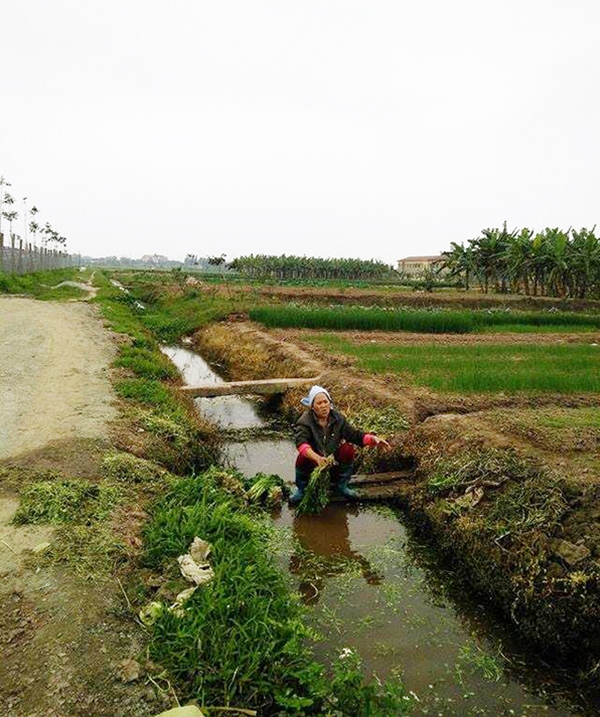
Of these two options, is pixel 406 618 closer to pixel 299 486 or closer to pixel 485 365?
Answer: pixel 299 486

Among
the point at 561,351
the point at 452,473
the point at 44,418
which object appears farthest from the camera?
the point at 561,351

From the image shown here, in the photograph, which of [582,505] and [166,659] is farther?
[582,505]

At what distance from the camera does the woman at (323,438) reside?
6172mm

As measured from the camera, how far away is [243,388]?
9836 mm

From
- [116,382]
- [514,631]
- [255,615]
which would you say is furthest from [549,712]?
[116,382]

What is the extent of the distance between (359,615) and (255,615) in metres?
1.36

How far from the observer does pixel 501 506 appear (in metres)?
5.08

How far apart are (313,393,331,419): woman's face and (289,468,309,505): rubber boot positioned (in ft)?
2.47

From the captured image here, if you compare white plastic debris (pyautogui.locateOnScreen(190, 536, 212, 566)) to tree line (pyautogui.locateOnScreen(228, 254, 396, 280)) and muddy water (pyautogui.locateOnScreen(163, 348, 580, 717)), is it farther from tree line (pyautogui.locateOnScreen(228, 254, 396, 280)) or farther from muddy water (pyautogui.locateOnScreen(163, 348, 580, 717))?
tree line (pyautogui.locateOnScreen(228, 254, 396, 280))

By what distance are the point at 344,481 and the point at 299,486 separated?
1.84ft

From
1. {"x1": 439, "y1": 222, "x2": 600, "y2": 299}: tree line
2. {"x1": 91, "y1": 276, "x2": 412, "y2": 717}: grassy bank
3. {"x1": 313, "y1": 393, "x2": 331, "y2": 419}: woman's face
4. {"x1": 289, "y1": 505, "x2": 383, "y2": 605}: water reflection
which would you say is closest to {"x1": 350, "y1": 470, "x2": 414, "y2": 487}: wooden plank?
{"x1": 289, "y1": 505, "x2": 383, "y2": 605}: water reflection

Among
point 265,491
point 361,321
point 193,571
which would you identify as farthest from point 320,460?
point 361,321

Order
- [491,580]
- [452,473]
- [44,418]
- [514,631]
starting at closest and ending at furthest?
[514,631] → [491,580] → [452,473] → [44,418]

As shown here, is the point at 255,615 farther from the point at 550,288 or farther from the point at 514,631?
the point at 550,288
